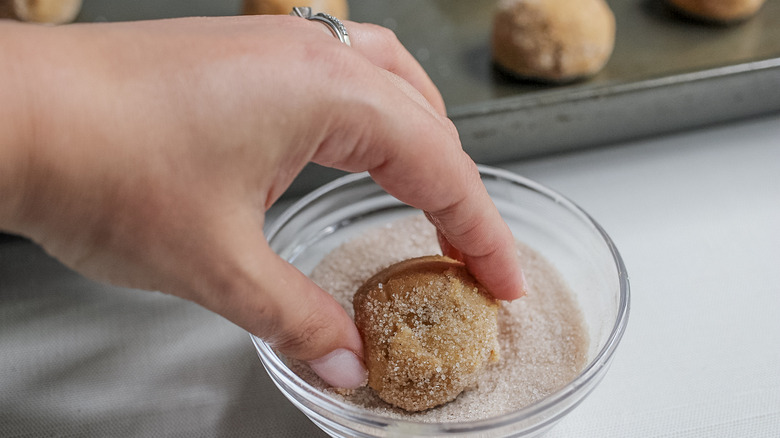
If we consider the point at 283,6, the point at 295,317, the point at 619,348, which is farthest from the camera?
the point at 283,6

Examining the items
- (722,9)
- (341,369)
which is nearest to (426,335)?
(341,369)

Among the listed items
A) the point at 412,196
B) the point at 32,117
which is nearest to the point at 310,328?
the point at 412,196

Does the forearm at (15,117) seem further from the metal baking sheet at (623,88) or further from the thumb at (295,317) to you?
the metal baking sheet at (623,88)

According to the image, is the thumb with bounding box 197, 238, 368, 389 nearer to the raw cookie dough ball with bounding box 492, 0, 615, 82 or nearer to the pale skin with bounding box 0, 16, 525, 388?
the pale skin with bounding box 0, 16, 525, 388

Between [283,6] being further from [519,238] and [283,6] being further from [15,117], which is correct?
[15,117]

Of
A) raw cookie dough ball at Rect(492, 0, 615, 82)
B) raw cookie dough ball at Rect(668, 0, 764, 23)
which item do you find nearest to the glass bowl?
raw cookie dough ball at Rect(492, 0, 615, 82)

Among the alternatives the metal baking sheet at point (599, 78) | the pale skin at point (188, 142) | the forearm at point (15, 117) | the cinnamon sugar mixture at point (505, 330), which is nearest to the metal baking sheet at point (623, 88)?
the metal baking sheet at point (599, 78)

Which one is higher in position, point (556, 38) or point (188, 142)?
point (188, 142)
